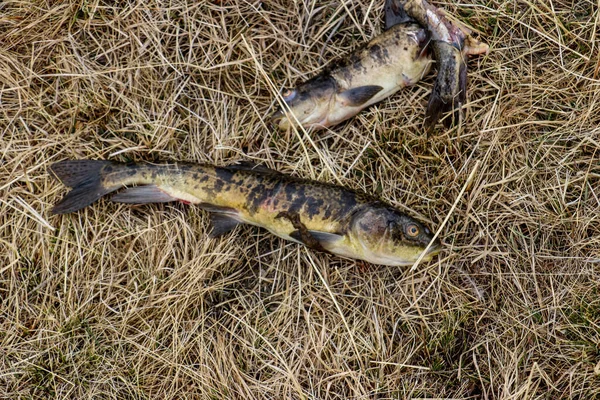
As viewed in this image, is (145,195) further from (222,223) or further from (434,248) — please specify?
(434,248)

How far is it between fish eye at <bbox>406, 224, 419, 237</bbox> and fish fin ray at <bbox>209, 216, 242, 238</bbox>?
48.1 inches

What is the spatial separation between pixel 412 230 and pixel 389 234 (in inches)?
6.4

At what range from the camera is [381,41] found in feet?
14.7

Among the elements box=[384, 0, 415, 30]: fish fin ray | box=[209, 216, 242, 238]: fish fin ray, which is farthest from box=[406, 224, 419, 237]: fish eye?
A: box=[384, 0, 415, 30]: fish fin ray

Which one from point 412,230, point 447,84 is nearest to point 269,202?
point 412,230

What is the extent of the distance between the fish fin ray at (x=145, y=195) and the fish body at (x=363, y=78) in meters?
→ 1.02

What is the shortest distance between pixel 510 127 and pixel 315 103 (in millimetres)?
1488

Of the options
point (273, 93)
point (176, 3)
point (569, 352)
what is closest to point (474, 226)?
point (569, 352)

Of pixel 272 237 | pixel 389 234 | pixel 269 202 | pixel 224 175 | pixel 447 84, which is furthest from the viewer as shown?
pixel 272 237

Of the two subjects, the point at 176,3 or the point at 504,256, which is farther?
the point at 176,3

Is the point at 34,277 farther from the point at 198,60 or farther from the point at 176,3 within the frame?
the point at 176,3

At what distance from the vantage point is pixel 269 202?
4.17m

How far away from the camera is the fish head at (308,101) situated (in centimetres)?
445

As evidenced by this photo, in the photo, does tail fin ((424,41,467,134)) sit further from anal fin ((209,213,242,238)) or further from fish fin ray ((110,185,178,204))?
fish fin ray ((110,185,178,204))
